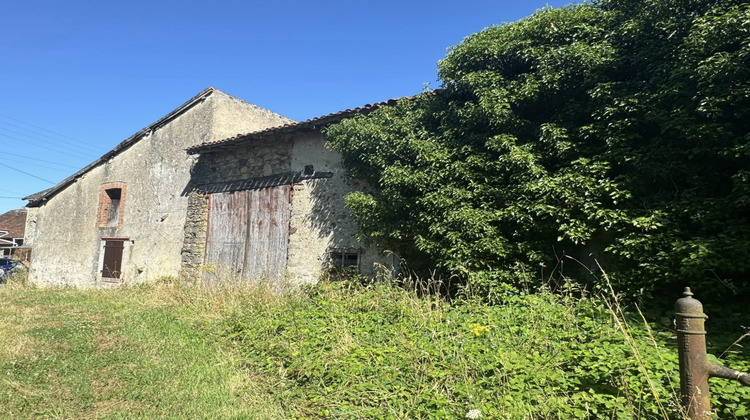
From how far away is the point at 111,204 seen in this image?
14.4 m

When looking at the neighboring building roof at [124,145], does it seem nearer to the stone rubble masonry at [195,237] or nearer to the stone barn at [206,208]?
the stone barn at [206,208]

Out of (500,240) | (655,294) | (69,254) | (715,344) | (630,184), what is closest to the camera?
(715,344)

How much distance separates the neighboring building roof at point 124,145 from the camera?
12.6 m

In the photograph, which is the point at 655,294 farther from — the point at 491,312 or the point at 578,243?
the point at 491,312

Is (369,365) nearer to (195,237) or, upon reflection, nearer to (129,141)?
(195,237)

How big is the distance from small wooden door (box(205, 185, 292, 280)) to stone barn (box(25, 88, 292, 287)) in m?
1.64

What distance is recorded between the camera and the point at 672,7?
5.33m

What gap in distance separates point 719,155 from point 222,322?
6.57 meters

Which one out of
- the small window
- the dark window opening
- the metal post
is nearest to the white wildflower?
the metal post

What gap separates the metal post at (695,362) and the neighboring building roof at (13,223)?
39.7 metres

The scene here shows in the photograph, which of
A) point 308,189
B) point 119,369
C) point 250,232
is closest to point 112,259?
point 250,232

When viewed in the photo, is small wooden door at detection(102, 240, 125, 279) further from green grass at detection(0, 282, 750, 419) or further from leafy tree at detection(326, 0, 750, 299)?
leafy tree at detection(326, 0, 750, 299)

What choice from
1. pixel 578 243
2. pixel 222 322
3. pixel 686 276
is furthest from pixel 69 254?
pixel 686 276

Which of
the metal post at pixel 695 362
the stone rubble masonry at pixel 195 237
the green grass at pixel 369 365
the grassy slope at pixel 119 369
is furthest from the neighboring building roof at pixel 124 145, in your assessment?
the metal post at pixel 695 362
